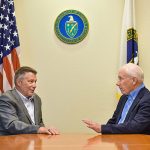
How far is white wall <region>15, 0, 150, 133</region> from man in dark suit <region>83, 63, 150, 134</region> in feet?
4.01

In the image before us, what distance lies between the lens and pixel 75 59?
4.99m

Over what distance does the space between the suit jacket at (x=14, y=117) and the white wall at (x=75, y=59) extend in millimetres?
1178

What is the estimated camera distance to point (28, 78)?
3.94 meters

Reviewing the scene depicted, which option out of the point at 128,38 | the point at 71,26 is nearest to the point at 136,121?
the point at 128,38

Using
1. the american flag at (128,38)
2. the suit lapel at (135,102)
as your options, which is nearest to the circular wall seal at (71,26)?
the american flag at (128,38)

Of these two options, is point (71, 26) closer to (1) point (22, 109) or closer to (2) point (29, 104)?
(2) point (29, 104)

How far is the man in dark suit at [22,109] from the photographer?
325cm

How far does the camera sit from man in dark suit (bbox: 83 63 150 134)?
3096mm

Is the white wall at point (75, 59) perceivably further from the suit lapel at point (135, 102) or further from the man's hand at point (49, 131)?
the man's hand at point (49, 131)

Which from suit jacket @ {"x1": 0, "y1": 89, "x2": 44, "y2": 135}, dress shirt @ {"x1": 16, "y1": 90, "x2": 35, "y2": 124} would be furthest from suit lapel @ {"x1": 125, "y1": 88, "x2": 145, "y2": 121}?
dress shirt @ {"x1": 16, "y1": 90, "x2": 35, "y2": 124}

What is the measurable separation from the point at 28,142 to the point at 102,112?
2579 mm

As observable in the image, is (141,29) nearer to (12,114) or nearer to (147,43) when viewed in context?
(147,43)

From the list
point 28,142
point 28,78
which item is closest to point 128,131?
point 28,142

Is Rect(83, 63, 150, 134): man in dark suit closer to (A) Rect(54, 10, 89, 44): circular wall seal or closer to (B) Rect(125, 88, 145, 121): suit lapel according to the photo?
(B) Rect(125, 88, 145, 121): suit lapel
